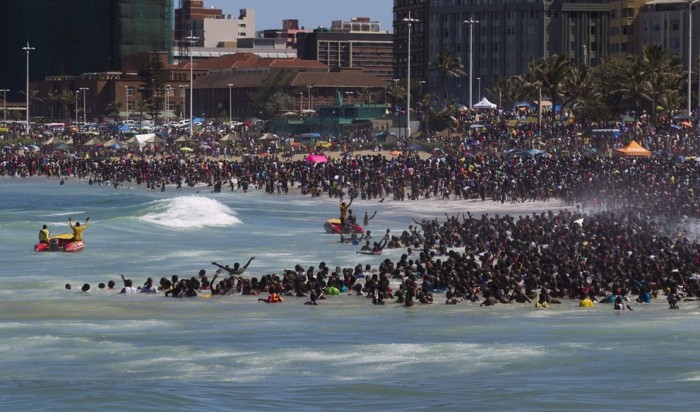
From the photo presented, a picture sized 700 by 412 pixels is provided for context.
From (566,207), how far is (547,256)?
25.9 m

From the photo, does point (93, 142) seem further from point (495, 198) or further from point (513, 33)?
point (495, 198)

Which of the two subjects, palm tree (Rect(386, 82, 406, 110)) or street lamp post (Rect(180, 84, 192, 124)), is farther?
street lamp post (Rect(180, 84, 192, 124))

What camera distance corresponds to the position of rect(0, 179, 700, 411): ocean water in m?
25.8

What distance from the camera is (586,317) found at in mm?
34469

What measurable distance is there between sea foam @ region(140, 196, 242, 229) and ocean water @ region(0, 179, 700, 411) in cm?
1911

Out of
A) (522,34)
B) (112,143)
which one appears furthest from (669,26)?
(112,143)

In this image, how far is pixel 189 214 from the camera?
226 feet

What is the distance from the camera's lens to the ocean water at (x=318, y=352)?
25.8 metres

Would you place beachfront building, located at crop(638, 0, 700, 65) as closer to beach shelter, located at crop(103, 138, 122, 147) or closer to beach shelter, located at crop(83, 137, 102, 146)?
beach shelter, located at crop(103, 138, 122, 147)

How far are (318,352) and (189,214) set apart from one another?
3929 centimetres

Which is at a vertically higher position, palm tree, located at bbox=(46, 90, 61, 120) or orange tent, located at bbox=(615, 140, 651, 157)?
palm tree, located at bbox=(46, 90, 61, 120)

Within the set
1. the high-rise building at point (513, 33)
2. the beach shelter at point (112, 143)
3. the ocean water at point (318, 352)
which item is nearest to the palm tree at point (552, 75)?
the beach shelter at point (112, 143)

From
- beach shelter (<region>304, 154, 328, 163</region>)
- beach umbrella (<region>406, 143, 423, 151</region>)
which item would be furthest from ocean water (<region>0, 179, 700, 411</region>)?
beach umbrella (<region>406, 143, 423, 151</region>)

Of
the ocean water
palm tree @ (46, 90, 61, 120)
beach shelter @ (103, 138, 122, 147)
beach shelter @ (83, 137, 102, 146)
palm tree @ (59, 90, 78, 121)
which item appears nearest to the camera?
the ocean water
